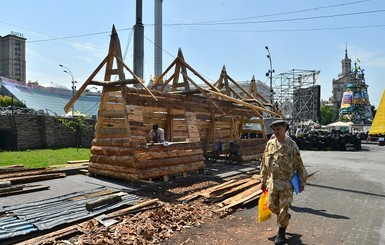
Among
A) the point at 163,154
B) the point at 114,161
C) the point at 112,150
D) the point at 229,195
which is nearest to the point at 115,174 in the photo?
the point at 114,161

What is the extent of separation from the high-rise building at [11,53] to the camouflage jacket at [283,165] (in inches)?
2544

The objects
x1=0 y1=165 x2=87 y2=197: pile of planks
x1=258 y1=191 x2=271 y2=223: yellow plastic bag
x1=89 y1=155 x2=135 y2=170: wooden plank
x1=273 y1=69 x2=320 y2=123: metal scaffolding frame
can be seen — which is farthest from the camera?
x1=273 y1=69 x2=320 y2=123: metal scaffolding frame

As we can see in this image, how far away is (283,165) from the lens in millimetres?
5266

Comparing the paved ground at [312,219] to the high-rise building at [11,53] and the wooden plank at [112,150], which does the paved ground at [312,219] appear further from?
the high-rise building at [11,53]

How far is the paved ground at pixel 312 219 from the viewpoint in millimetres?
5296

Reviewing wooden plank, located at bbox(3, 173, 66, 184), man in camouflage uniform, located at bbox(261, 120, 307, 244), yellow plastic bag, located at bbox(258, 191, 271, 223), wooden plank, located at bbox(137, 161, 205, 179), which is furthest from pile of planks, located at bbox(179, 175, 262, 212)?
wooden plank, located at bbox(3, 173, 66, 184)

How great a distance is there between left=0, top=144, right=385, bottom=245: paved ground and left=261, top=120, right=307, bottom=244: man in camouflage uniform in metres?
0.51

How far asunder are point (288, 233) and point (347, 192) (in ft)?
14.6

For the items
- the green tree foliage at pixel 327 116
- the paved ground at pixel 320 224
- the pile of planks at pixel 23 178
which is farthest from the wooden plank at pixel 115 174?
the green tree foliage at pixel 327 116

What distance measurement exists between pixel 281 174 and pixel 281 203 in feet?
1.53

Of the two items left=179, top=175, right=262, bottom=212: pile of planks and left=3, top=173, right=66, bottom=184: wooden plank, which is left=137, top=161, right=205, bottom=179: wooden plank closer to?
left=179, top=175, right=262, bottom=212: pile of planks

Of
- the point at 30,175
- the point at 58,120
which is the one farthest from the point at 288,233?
the point at 58,120

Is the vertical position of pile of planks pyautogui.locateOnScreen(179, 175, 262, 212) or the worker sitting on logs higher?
the worker sitting on logs

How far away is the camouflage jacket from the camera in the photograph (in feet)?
17.2
